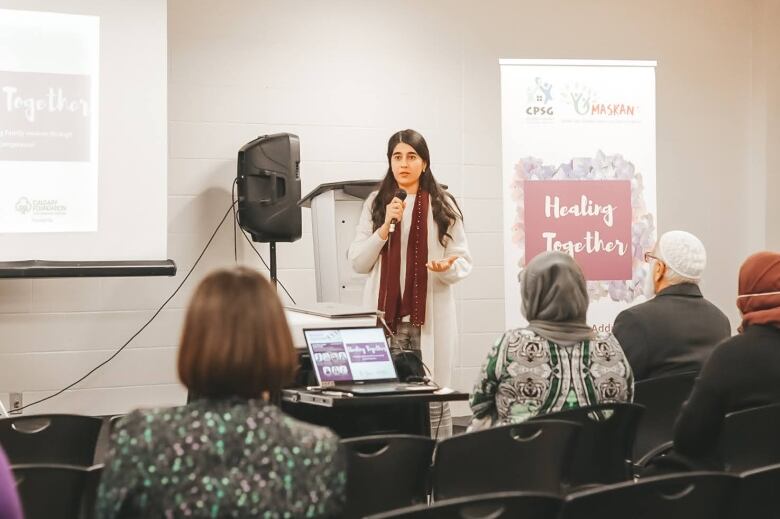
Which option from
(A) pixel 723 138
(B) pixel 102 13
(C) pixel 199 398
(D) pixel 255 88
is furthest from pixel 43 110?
(A) pixel 723 138

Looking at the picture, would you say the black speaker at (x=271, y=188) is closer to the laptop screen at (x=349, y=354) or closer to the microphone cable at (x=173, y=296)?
the microphone cable at (x=173, y=296)

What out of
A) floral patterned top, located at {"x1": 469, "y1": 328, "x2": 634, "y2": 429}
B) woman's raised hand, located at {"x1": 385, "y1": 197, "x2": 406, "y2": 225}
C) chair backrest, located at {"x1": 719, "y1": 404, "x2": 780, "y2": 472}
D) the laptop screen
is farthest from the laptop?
woman's raised hand, located at {"x1": 385, "y1": 197, "x2": 406, "y2": 225}

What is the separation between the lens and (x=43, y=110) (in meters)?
4.77

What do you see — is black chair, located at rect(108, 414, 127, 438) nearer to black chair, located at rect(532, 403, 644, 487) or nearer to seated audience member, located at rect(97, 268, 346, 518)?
seated audience member, located at rect(97, 268, 346, 518)

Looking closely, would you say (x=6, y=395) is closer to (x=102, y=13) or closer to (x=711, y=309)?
(x=102, y=13)

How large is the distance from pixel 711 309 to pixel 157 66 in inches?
121

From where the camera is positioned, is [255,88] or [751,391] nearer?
[751,391]

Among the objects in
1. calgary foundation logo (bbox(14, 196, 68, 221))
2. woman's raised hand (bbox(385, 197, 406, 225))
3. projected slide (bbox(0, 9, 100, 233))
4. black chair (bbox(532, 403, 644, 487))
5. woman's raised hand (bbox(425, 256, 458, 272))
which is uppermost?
projected slide (bbox(0, 9, 100, 233))

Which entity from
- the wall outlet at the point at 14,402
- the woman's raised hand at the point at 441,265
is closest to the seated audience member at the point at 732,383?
the woman's raised hand at the point at 441,265

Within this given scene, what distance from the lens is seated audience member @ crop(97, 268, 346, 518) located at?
153cm

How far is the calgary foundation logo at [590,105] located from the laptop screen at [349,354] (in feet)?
9.91

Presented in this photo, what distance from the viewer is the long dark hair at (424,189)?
4168 mm

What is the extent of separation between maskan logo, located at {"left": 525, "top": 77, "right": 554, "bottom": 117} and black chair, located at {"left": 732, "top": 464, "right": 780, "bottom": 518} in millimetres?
3910

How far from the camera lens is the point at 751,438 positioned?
2438mm
